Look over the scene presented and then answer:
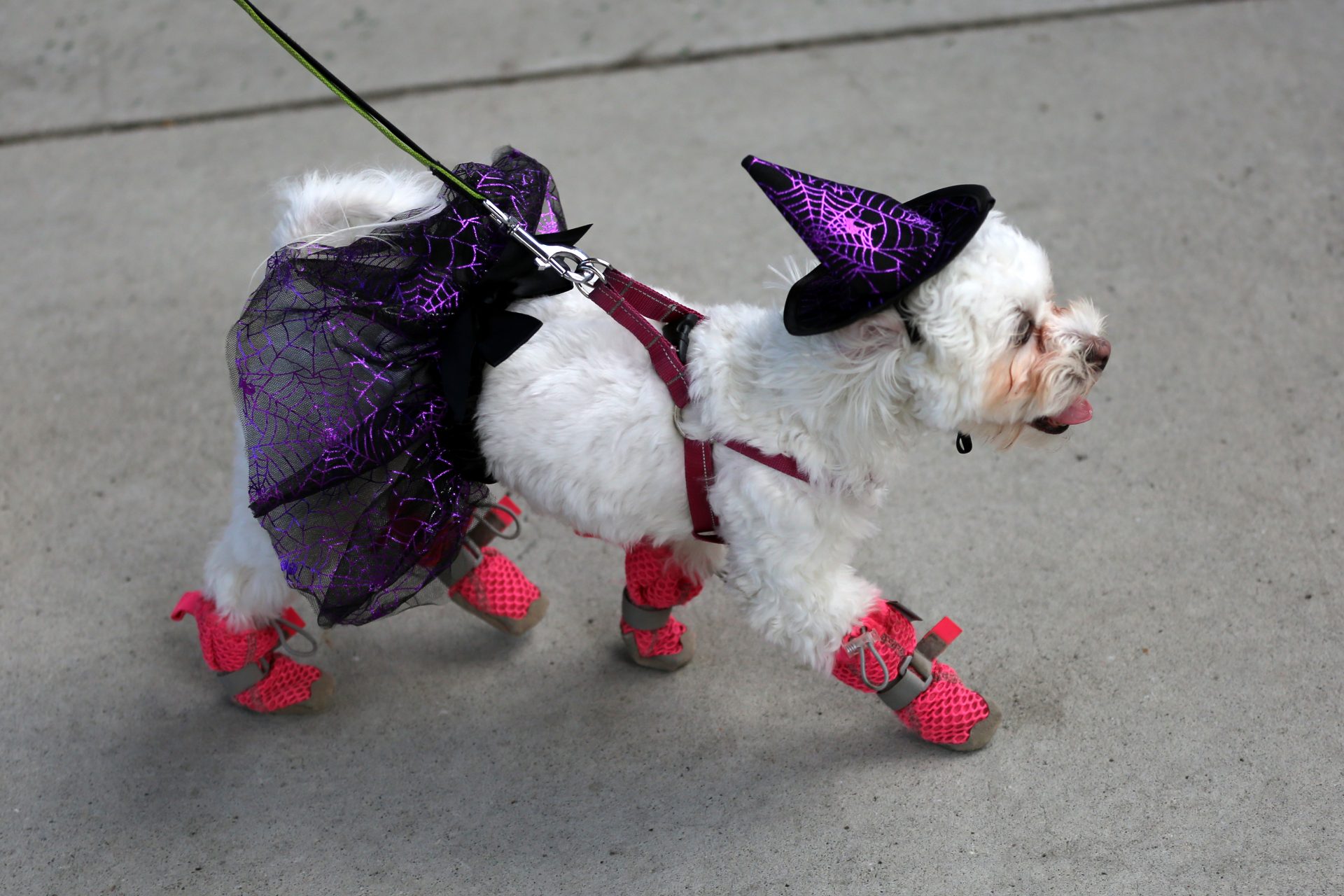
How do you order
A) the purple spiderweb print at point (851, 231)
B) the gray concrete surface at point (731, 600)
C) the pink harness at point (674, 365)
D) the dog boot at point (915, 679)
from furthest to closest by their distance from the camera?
the gray concrete surface at point (731, 600) → the dog boot at point (915, 679) → the pink harness at point (674, 365) → the purple spiderweb print at point (851, 231)

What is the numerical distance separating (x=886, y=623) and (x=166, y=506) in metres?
2.06

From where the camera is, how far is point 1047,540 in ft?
8.87

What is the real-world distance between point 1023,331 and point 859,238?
341 millimetres

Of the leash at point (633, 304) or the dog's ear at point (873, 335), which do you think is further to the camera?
the leash at point (633, 304)

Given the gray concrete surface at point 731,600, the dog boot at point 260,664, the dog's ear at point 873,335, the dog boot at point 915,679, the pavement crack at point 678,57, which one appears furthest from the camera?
the pavement crack at point 678,57

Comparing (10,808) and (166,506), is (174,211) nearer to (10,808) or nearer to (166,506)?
(166,506)

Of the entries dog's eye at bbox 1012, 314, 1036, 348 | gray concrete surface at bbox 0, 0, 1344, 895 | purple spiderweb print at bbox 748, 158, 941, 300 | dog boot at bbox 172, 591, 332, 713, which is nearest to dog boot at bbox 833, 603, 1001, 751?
gray concrete surface at bbox 0, 0, 1344, 895

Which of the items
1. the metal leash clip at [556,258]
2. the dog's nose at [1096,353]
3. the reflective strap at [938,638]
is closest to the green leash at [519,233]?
the metal leash clip at [556,258]

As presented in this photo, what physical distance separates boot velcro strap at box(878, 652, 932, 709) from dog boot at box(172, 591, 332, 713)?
1303 mm

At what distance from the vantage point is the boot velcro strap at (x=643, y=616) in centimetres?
240

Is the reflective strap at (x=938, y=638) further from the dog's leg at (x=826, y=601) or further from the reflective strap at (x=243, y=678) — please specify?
the reflective strap at (x=243, y=678)

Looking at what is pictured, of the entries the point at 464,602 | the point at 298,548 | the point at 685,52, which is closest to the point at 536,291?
the point at 298,548

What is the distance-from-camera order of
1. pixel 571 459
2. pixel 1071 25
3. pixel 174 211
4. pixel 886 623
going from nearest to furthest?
pixel 571 459, pixel 886 623, pixel 174 211, pixel 1071 25

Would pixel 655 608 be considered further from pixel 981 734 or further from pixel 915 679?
pixel 981 734
